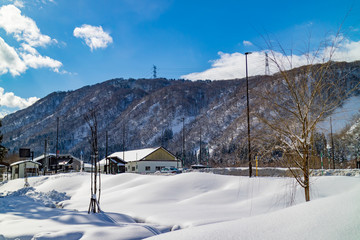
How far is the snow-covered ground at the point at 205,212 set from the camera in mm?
3322

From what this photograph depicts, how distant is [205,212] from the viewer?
1253cm

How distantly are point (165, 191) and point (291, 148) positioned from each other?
1240 centimetres

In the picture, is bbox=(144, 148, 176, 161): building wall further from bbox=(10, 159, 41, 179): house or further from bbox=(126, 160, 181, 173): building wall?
bbox=(10, 159, 41, 179): house

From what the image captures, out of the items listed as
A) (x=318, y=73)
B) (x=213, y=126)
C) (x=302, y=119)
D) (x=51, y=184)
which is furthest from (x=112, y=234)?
(x=213, y=126)

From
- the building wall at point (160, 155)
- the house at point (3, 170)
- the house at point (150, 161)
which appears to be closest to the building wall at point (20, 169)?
the house at point (3, 170)

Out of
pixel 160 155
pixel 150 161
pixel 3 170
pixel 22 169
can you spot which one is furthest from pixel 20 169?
pixel 160 155

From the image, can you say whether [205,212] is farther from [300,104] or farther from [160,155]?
[160,155]

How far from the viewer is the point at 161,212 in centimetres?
1301

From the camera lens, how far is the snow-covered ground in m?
3.32

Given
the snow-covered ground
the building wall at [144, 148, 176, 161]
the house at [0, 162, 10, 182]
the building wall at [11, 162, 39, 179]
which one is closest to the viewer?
the snow-covered ground

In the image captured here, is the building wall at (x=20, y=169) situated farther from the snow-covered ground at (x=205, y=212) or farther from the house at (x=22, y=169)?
the snow-covered ground at (x=205, y=212)

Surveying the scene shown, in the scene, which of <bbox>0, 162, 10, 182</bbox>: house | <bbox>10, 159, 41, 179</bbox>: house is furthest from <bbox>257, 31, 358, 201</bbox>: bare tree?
<bbox>10, 159, 41, 179</bbox>: house

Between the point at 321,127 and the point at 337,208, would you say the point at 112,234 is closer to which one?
the point at 337,208

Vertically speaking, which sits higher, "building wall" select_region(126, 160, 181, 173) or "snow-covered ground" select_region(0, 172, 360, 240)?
"snow-covered ground" select_region(0, 172, 360, 240)
